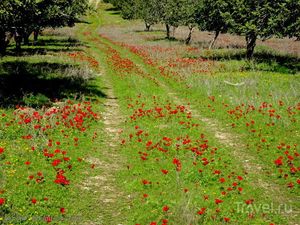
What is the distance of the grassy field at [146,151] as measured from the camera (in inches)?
329

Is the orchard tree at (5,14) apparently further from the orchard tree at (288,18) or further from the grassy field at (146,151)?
the orchard tree at (288,18)

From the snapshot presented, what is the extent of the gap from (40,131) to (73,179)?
3314 millimetres

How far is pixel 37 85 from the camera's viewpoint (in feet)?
66.5

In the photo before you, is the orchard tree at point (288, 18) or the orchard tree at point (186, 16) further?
the orchard tree at point (186, 16)

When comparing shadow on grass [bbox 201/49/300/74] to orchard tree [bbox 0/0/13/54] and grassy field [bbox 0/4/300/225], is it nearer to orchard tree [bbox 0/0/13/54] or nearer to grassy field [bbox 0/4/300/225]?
grassy field [bbox 0/4/300/225]

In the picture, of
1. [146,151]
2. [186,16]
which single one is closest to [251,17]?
[186,16]

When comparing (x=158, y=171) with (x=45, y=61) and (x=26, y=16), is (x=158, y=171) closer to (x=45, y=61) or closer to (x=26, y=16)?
(x=26, y=16)

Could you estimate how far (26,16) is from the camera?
60.7ft

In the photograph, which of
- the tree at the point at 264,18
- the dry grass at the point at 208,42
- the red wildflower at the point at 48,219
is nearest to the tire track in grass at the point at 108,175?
the red wildflower at the point at 48,219

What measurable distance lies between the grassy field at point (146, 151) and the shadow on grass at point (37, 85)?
0.30 feet

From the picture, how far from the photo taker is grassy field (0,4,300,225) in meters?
8.36

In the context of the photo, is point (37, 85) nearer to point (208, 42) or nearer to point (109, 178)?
point (109, 178)

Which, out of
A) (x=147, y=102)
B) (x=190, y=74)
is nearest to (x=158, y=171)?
(x=147, y=102)

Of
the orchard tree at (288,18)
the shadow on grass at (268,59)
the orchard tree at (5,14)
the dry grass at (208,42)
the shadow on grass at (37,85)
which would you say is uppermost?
the orchard tree at (288,18)
